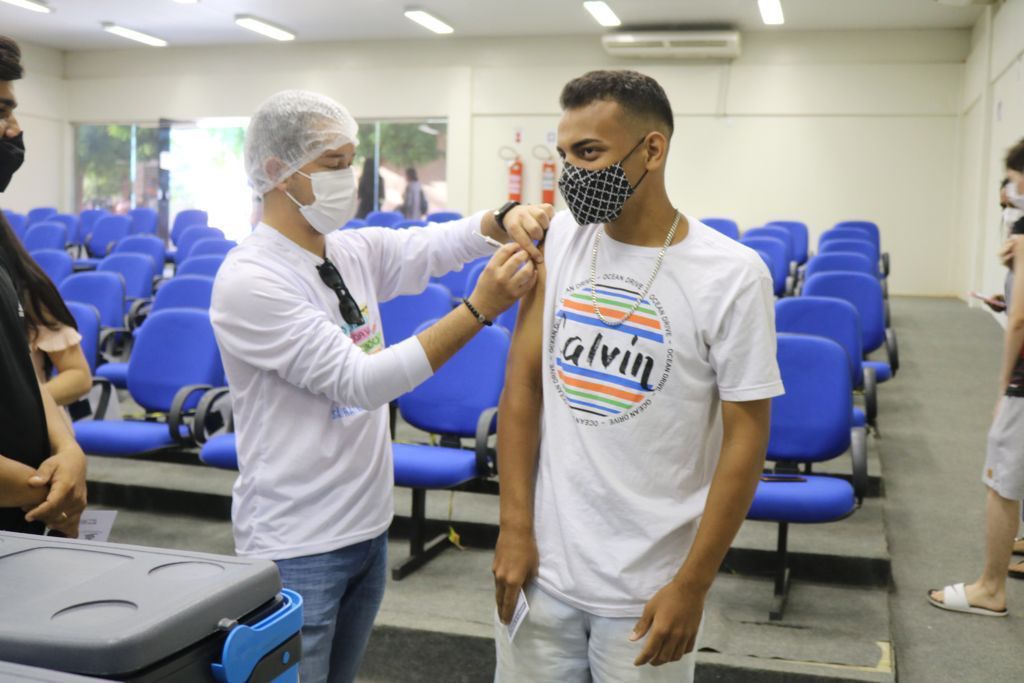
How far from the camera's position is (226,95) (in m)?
14.3

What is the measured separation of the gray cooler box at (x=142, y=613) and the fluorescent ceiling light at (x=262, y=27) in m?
12.2

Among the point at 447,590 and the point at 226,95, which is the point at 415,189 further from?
the point at 447,590

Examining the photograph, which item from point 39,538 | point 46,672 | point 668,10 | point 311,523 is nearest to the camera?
point 46,672

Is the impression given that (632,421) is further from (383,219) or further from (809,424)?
(383,219)

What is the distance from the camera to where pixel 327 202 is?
185 centimetres

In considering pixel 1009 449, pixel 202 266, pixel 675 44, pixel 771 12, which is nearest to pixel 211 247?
pixel 202 266

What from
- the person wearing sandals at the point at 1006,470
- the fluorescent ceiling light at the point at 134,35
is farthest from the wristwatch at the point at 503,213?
the fluorescent ceiling light at the point at 134,35

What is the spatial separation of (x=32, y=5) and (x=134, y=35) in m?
1.74

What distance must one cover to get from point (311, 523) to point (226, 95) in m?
13.7

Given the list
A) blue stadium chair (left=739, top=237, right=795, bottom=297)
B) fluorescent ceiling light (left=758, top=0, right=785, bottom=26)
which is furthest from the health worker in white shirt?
fluorescent ceiling light (left=758, top=0, right=785, bottom=26)

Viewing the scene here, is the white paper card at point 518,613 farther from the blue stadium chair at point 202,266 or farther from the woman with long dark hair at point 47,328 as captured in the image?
the blue stadium chair at point 202,266

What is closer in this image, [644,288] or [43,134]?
[644,288]

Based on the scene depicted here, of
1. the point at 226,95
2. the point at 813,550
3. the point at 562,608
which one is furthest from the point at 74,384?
the point at 226,95

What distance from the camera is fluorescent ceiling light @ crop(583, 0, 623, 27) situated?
10.6 meters
